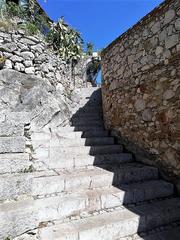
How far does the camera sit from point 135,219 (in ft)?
7.97

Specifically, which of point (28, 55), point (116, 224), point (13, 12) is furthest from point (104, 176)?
point (13, 12)

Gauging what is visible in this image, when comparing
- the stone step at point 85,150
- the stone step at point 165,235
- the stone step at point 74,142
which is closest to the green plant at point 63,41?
the stone step at point 74,142

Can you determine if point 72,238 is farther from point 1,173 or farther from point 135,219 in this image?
point 1,173

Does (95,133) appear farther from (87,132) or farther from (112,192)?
(112,192)

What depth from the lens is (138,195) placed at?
9.43ft

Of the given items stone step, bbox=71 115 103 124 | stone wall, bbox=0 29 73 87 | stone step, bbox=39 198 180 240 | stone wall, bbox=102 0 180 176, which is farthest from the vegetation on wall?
stone step, bbox=39 198 180 240

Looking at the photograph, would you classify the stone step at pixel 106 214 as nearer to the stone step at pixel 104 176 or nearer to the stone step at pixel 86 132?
the stone step at pixel 104 176

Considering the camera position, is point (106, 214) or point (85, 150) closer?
point (106, 214)

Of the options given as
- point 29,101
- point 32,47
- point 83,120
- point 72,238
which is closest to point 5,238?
point 72,238

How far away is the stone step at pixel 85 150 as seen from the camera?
3646mm

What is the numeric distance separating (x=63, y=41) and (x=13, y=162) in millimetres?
6961

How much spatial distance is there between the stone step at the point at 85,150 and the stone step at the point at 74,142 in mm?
218

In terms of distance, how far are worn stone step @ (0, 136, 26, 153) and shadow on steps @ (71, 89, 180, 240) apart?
1266mm

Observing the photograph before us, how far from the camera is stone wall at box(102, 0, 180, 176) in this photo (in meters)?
3.18
